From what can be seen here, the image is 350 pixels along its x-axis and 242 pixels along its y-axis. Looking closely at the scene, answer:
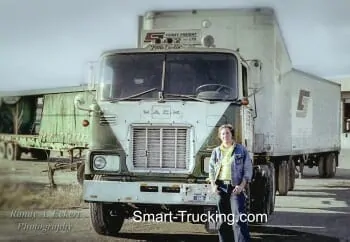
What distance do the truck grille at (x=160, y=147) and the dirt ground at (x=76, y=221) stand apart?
0.89 metres

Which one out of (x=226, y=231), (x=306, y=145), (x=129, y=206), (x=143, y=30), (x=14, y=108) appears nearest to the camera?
(x=226, y=231)

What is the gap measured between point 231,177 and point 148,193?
720mm

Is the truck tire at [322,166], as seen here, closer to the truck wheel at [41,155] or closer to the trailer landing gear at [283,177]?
the trailer landing gear at [283,177]

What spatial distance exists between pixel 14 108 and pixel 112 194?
141cm

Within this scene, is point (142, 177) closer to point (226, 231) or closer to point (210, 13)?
point (226, 231)

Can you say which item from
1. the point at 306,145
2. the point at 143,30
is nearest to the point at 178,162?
the point at 143,30

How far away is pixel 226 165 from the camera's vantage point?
196 inches

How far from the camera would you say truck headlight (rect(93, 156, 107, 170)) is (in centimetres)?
546

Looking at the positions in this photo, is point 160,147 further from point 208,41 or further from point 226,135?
point 208,41

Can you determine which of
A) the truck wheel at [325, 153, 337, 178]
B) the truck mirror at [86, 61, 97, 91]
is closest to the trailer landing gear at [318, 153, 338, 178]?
the truck wheel at [325, 153, 337, 178]

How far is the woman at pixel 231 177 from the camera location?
4977 mm

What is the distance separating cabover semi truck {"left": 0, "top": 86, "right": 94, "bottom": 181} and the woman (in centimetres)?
128

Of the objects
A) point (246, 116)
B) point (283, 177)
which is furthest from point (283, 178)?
point (246, 116)

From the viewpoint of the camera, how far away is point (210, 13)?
677 centimetres
